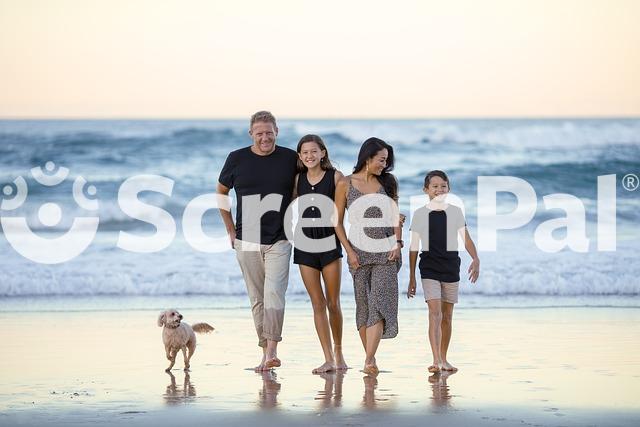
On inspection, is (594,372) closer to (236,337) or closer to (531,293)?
(236,337)

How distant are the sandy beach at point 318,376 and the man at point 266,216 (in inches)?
15.1

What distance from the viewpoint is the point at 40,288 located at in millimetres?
13398

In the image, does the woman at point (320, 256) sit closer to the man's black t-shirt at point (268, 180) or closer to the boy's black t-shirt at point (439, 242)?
the man's black t-shirt at point (268, 180)

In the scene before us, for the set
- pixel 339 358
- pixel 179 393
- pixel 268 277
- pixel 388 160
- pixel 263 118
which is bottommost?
pixel 179 393

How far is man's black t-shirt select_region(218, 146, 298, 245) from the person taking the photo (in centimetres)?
763

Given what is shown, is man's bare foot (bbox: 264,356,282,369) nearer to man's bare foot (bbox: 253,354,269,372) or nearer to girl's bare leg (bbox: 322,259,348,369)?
man's bare foot (bbox: 253,354,269,372)

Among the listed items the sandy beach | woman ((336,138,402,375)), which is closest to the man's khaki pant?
the sandy beach

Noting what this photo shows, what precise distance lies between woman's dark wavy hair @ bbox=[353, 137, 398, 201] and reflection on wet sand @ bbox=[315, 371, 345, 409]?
128 cm

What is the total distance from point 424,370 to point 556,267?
7.09 meters

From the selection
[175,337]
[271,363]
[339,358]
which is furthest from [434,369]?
[175,337]

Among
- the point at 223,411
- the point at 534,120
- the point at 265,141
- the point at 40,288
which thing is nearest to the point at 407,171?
the point at 534,120

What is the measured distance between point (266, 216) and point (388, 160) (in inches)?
37.2

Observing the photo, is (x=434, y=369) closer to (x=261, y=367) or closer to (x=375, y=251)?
(x=375, y=251)

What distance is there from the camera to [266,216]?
7629 millimetres
